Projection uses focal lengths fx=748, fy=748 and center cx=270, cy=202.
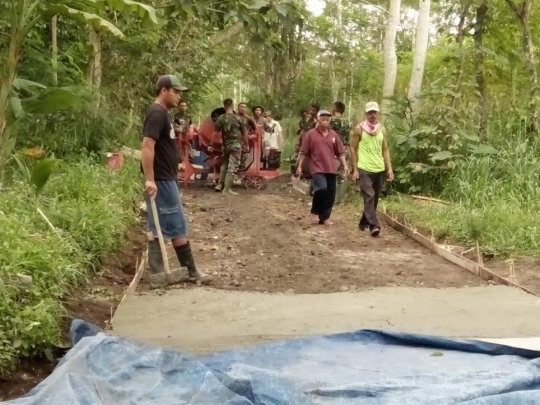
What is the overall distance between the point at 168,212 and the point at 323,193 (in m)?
4.59

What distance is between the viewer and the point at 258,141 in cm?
1630

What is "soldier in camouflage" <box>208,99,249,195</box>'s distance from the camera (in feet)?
49.3

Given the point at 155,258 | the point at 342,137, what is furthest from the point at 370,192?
the point at 155,258

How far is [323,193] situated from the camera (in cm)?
1133

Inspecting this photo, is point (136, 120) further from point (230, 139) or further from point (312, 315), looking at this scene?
point (312, 315)

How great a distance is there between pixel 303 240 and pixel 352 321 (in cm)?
407

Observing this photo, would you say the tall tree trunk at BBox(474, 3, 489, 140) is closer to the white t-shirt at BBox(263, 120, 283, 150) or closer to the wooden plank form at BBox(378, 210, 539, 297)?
the wooden plank form at BBox(378, 210, 539, 297)

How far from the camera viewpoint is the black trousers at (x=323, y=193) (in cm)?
1128

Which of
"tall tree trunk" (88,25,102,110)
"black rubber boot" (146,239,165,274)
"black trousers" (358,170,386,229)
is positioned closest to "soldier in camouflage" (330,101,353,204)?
"black trousers" (358,170,386,229)

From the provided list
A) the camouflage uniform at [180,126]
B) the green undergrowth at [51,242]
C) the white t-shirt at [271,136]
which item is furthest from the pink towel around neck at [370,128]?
the white t-shirt at [271,136]

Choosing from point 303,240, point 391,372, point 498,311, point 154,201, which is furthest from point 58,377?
point 303,240

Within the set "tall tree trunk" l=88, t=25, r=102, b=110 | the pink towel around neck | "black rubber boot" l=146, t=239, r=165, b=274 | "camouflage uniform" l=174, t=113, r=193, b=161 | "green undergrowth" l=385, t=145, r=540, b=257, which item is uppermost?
"tall tree trunk" l=88, t=25, r=102, b=110

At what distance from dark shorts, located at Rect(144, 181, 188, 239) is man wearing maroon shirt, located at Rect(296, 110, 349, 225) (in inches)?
171

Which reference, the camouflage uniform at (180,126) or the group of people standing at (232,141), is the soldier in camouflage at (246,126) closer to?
the group of people standing at (232,141)
